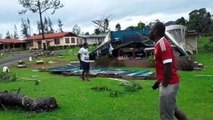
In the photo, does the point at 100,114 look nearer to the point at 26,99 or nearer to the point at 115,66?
the point at 26,99

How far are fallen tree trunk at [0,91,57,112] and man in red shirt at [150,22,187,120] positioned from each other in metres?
4.27

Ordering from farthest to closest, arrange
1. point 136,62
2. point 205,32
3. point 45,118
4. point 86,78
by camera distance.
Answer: point 205,32, point 136,62, point 86,78, point 45,118

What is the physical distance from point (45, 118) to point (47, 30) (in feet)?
381

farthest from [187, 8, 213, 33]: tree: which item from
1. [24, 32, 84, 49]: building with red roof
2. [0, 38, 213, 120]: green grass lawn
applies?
[0, 38, 213, 120]: green grass lawn

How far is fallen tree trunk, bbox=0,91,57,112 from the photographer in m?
9.73

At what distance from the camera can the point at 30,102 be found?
9.76 metres

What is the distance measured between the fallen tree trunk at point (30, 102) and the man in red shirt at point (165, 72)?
14.0ft

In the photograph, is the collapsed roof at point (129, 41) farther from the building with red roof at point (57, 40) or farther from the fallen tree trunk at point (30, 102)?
the building with red roof at point (57, 40)

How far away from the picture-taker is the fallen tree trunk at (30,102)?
9727 millimetres

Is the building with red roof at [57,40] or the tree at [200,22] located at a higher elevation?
the tree at [200,22]

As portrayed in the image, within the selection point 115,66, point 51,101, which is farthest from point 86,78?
point 115,66

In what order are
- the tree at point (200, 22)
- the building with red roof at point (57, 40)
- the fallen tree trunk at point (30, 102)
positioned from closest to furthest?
the fallen tree trunk at point (30, 102)
the tree at point (200, 22)
the building with red roof at point (57, 40)

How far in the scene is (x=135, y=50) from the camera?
96.8 ft

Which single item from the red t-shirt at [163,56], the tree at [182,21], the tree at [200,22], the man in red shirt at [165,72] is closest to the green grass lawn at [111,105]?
the man in red shirt at [165,72]
